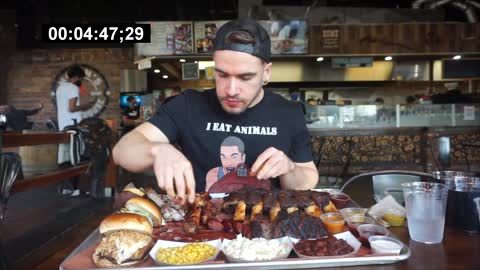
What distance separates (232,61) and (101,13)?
735cm

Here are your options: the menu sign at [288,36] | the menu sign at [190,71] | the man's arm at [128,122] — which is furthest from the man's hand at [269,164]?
the man's arm at [128,122]

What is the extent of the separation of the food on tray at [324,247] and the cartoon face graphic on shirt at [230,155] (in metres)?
0.81

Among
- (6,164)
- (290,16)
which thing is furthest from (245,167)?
(290,16)

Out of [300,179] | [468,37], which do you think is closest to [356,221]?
[300,179]

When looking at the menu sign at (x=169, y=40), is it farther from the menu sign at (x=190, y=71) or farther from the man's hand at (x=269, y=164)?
the man's hand at (x=269, y=164)

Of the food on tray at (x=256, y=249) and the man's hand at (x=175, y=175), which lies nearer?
the food on tray at (x=256, y=249)

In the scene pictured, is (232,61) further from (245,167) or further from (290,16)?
(290,16)

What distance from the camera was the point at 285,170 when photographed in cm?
136

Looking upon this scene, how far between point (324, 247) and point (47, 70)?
361 inches

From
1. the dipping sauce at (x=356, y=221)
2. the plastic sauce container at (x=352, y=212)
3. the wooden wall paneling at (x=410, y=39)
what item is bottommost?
the dipping sauce at (x=356, y=221)

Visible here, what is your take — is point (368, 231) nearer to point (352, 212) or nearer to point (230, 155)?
point (352, 212)

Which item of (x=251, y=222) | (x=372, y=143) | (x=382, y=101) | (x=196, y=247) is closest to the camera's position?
(x=196, y=247)

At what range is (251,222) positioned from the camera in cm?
117

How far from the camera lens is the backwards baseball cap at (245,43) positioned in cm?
145
